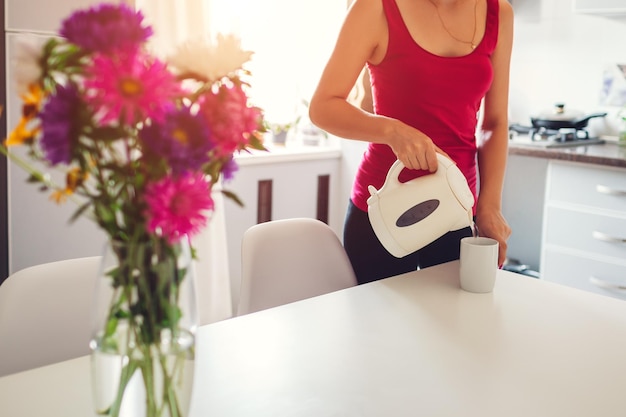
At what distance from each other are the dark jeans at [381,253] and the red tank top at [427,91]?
0.05 metres

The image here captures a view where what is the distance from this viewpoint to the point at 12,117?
7.59ft

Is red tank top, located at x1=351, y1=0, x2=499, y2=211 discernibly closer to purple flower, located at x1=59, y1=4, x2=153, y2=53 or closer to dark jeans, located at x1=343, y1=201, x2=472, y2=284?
dark jeans, located at x1=343, y1=201, x2=472, y2=284

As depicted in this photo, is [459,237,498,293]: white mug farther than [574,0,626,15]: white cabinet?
No

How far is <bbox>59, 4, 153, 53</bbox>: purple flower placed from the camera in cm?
59

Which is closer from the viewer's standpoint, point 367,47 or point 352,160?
point 367,47

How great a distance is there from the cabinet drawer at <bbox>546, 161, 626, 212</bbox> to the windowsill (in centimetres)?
105

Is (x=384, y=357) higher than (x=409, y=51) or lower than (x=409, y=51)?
lower

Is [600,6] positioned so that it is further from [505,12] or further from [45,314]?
[45,314]

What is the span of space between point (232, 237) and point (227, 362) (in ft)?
7.01

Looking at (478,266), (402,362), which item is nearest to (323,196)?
(478,266)

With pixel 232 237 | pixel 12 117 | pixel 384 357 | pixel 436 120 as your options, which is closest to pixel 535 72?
pixel 232 237

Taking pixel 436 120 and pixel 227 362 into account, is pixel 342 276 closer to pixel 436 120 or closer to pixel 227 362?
pixel 436 120

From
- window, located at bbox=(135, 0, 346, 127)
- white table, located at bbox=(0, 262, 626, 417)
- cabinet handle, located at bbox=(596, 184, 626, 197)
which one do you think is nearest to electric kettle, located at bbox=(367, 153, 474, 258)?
white table, located at bbox=(0, 262, 626, 417)

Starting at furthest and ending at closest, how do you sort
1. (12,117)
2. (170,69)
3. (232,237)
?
1. (232,237)
2. (12,117)
3. (170,69)
